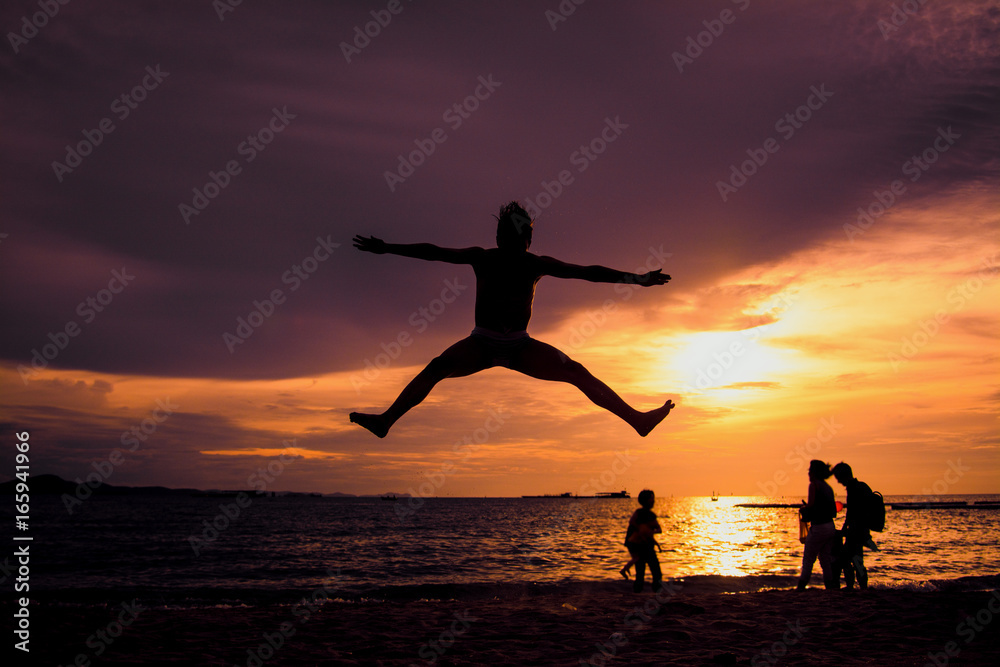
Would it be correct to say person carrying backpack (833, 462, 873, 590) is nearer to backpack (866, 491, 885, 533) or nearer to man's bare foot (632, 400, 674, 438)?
backpack (866, 491, 885, 533)

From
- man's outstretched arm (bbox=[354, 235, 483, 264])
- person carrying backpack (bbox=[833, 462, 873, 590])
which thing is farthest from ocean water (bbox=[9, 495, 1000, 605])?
man's outstretched arm (bbox=[354, 235, 483, 264])

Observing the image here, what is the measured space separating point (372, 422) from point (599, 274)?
7.10 ft

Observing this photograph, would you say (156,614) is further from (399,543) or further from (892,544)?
(892,544)

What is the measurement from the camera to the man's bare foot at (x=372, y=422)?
5.02 m

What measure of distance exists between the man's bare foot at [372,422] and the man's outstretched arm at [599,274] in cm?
180

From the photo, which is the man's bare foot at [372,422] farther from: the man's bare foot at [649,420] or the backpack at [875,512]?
the backpack at [875,512]

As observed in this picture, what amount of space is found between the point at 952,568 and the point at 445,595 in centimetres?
2105

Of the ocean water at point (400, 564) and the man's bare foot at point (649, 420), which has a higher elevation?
the man's bare foot at point (649, 420)

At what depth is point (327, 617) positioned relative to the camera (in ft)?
38.1

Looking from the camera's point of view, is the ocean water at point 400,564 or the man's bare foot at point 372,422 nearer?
the man's bare foot at point 372,422

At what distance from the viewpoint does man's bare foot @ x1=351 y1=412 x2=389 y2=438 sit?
5016 mm

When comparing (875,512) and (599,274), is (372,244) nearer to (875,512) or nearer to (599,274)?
(599,274)

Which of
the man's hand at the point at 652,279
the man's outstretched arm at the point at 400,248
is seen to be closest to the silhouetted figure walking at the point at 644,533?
the man's hand at the point at 652,279

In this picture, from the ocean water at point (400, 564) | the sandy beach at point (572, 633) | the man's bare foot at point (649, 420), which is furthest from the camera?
the ocean water at point (400, 564)
